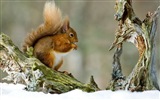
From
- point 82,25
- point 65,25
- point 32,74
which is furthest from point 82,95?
point 82,25

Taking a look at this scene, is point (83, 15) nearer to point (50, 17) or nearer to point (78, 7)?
point (78, 7)

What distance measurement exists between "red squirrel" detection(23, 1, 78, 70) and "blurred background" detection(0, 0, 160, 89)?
2647mm

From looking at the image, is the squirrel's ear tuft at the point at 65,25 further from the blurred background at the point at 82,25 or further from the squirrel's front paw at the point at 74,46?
the blurred background at the point at 82,25

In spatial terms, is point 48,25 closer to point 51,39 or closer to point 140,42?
point 51,39

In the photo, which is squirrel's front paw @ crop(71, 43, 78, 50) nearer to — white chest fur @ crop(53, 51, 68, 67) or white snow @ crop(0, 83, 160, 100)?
white chest fur @ crop(53, 51, 68, 67)

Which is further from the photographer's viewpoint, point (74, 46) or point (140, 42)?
point (74, 46)

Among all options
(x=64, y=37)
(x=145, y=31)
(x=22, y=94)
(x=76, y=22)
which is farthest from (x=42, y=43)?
(x=76, y=22)

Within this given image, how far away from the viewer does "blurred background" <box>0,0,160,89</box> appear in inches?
174

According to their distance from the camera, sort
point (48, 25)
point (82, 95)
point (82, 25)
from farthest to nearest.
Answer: point (82, 25), point (48, 25), point (82, 95)

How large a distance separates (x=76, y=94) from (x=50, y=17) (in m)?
0.37

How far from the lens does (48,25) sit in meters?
1.66

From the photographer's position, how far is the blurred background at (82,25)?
14.5ft

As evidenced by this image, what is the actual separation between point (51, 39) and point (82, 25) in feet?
9.38

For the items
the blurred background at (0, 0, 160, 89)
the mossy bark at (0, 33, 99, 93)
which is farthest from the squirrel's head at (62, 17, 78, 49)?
the blurred background at (0, 0, 160, 89)
